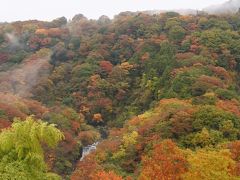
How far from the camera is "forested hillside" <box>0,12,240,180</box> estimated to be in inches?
1074

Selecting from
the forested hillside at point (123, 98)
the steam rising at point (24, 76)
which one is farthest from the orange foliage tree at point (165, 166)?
the steam rising at point (24, 76)

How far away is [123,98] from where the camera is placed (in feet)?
224

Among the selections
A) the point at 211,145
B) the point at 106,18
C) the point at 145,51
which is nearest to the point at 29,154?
the point at 211,145

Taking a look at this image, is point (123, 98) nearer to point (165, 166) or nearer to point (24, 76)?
point (24, 76)

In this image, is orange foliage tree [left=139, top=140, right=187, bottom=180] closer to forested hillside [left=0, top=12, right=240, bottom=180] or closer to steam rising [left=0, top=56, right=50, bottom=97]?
forested hillside [left=0, top=12, right=240, bottom=180]

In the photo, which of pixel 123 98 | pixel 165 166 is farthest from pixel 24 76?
pixel 165 166

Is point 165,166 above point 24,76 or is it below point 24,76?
above

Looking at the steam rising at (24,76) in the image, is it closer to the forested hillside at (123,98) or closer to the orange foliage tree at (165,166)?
the forested hillside at (123,98)

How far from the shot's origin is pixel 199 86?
167ft

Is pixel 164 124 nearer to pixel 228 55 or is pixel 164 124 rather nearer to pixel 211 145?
pixel 211 145

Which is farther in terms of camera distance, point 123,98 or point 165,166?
point 123,98

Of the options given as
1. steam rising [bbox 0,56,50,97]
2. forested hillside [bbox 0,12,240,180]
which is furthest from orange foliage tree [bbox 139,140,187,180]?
steam rising [bbox 0,56,50,97]

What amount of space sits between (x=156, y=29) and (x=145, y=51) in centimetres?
867

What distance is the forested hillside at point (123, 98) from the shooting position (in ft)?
89.5
